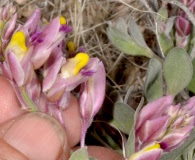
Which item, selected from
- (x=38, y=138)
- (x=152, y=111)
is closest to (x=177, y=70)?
(x=152, y=111)

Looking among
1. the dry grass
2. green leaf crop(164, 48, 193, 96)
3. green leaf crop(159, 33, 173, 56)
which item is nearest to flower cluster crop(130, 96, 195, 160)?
green leaf crop(164, 48, 193, 96)

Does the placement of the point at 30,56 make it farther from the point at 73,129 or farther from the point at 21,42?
the point at 73,129

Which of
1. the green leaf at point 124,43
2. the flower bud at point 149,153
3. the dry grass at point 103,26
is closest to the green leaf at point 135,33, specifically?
the green leaf at point 124,43

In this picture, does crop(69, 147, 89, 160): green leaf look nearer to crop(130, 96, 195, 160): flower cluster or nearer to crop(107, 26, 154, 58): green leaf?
crop(130, 96, 195, 160): flower cluster

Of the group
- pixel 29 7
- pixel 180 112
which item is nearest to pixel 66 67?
pixel 180 112

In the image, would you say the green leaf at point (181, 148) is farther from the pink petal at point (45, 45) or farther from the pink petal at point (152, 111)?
the pink petal at point (45, 45)

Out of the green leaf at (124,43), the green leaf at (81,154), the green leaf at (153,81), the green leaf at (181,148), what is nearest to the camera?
the green leaf at (81,154)
